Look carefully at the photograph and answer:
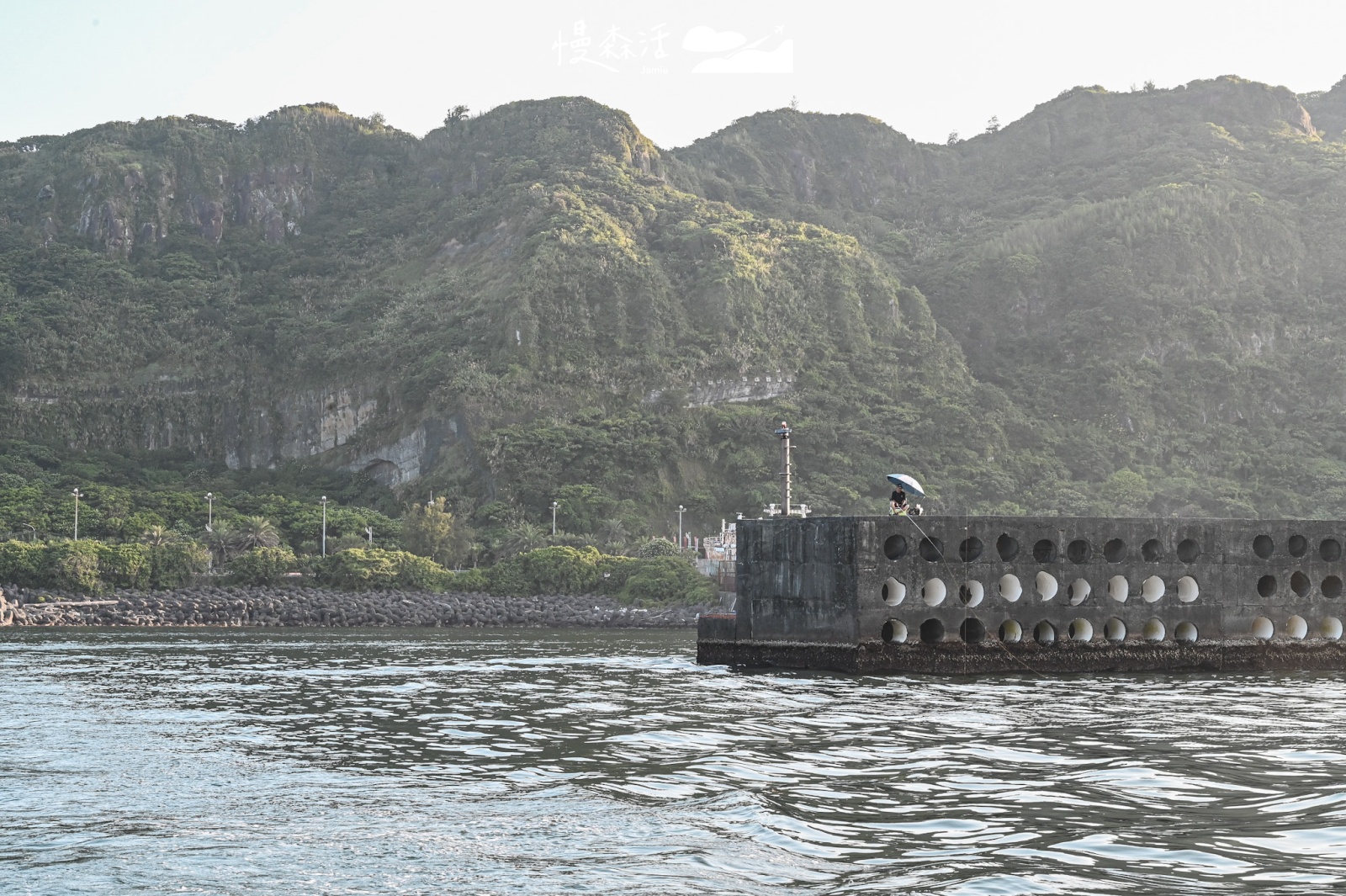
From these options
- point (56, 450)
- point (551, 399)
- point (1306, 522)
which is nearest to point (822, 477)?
point (551, 399)

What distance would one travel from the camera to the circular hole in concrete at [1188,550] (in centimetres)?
3784

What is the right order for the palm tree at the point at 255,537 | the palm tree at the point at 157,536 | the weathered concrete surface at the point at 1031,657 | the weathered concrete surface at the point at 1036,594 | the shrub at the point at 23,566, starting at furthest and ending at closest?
1. the palm tree at the point at 255,537
2. the palm tree at the point at 157,536
3. the shrub at the point at 23,566
4. the weathered concrete surface at the point at 1036,594
5. the weathered concrete surface at the point at 1031,657

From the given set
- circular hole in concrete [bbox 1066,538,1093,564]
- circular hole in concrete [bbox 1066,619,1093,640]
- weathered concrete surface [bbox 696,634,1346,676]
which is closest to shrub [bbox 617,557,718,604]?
weathered concrete surface [bbox 696,634,1346,676]

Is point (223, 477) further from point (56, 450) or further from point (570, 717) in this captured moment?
point (570, 717)

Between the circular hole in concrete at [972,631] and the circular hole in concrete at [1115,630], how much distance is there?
3.72m

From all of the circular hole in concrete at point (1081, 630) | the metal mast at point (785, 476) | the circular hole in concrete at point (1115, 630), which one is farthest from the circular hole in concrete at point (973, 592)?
the metal mast at point (785, 476)

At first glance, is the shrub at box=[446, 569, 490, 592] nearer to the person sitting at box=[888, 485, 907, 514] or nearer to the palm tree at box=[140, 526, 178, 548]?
the palm tree at box=[140, 526, 178, 548]

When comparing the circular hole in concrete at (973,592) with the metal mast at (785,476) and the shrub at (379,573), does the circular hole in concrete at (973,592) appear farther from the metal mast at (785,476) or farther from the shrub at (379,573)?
the shrub at (379,573)

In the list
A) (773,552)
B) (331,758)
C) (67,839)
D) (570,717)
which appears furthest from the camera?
(773,552)

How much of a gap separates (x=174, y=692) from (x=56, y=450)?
14567cm

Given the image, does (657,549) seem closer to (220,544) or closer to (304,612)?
(304,612)

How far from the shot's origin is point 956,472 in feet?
492

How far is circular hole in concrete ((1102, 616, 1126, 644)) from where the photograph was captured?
37219 mm

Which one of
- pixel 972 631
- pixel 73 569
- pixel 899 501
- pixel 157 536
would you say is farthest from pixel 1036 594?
pixel 157 536
